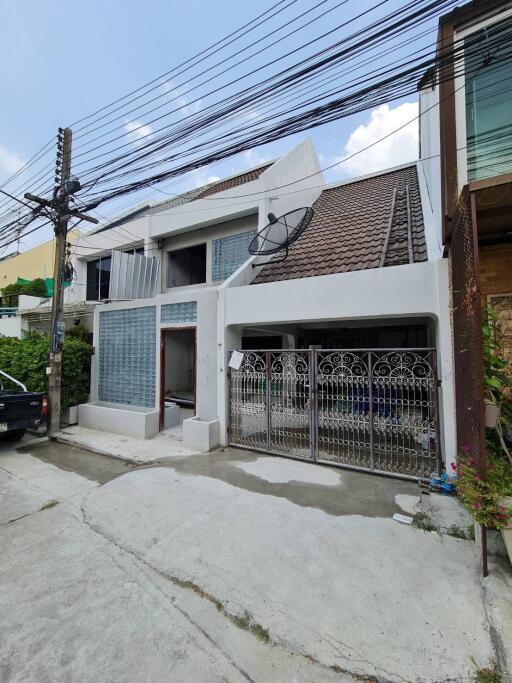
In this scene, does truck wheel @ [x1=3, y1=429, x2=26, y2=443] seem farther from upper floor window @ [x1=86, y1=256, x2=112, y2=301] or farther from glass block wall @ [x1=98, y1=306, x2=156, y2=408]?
upper floor window @ [x1=86, y1=256, x2=112, y2=301]

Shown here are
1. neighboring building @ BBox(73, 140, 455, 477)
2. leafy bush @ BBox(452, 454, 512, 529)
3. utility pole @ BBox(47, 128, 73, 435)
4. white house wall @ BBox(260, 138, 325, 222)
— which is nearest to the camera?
leafy bush @ BBox(452, 454, 512, 529)

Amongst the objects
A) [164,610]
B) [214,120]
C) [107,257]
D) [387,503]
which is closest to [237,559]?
→ [164,610]

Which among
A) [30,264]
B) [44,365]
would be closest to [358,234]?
[44,365]

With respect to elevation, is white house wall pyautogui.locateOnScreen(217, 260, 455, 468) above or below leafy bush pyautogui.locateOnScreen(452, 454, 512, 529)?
above

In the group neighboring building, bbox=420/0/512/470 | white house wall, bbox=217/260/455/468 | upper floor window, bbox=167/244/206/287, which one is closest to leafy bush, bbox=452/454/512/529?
neighboring building, bbox=420/0/512/470

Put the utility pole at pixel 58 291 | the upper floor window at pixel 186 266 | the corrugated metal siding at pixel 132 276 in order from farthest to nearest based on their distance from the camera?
the upper floor window at pixel 186 266 → the corrugated metal siding at pixel 132 276 → the utility pole at pixel 58 291

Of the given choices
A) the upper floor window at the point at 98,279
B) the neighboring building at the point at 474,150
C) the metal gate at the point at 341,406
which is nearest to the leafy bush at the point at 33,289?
the upper floor window at the point at 98,279

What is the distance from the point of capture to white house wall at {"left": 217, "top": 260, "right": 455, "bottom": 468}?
4.48 m

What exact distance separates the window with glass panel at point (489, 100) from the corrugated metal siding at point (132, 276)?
8.06 metres

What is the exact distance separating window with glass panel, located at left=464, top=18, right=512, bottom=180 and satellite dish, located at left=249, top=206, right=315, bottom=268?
3.81 meters

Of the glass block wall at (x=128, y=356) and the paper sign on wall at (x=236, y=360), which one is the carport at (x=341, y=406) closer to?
the paper sign on wall at (x=236, y=360)

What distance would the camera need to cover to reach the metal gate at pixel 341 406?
4754 mm

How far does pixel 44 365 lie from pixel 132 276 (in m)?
3.30

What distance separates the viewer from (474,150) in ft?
12.5
